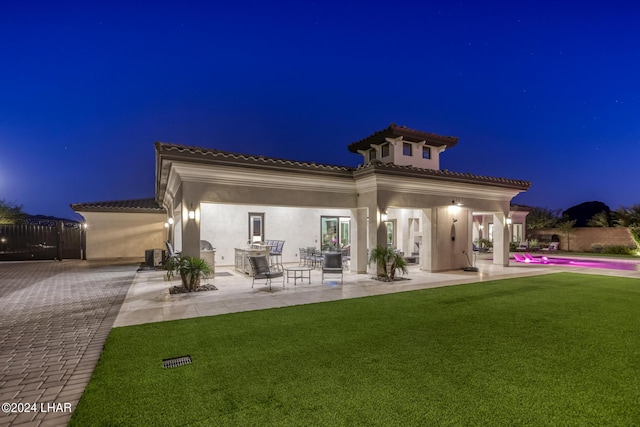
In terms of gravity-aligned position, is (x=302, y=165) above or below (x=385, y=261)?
above

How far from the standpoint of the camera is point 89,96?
212 ft

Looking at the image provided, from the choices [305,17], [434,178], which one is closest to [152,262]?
[434,178]

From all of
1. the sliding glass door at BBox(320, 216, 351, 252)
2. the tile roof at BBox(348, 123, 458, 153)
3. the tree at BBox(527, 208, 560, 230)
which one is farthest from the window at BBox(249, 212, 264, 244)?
the tree at BBox(527, 208, 560, 230)

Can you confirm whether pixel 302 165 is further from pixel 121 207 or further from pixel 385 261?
pixel 121 207

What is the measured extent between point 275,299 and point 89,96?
7752 centimetres

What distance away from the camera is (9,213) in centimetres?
2111

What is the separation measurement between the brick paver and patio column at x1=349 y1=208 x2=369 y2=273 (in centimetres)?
769

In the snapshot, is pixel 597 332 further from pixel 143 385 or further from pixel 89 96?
pixel 89 96

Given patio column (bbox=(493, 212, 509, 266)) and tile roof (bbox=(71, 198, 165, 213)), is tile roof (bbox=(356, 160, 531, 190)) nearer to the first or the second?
patio column (bbox=(493, 212, 509, 266))

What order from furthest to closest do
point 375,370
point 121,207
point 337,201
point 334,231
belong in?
point 121,207 < point 334,231 < point 337,201 < point 375,370

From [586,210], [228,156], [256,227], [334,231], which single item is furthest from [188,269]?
[586,210]

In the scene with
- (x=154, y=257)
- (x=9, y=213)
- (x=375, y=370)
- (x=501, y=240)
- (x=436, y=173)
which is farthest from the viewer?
(x=9, y=213)

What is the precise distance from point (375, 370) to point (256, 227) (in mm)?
12875

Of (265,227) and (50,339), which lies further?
(265,227)
